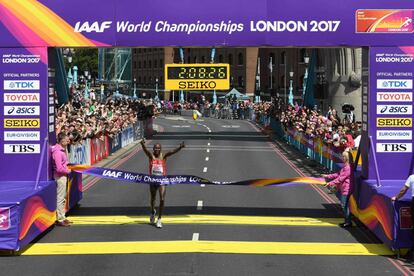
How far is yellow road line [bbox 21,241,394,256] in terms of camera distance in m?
12.5

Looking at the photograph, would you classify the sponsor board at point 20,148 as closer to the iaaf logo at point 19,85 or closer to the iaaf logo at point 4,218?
the iaaf logo at point 19,85

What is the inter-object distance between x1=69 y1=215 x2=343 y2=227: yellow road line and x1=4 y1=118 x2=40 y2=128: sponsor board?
254cm

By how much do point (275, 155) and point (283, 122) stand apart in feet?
32.1

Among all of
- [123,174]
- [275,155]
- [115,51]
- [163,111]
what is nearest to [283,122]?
[275,155]

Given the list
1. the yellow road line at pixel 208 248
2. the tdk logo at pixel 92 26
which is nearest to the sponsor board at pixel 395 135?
the yellow road line at pixel 208 248

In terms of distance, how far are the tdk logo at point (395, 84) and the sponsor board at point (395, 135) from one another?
3.27 feet

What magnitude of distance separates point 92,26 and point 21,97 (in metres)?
2.28

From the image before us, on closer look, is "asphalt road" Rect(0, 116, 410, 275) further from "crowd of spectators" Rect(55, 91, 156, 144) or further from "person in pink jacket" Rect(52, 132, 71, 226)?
"crowd of spectators" Rect(55, 91, 156, 144)

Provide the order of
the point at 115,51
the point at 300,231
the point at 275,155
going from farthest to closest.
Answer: the point at 115,51 → the point at 275,155 → the point at 300,231

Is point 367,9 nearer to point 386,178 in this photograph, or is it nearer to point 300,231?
point 386,178

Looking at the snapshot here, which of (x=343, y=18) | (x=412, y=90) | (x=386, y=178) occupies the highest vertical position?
(x=343, y=18)

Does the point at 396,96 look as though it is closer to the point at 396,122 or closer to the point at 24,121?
the point at 396,122

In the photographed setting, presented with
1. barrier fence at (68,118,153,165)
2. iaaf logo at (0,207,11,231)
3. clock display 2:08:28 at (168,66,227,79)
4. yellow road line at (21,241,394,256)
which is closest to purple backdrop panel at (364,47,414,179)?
yellow road line at (21,241,394,256)

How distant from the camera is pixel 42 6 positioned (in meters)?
14.9
